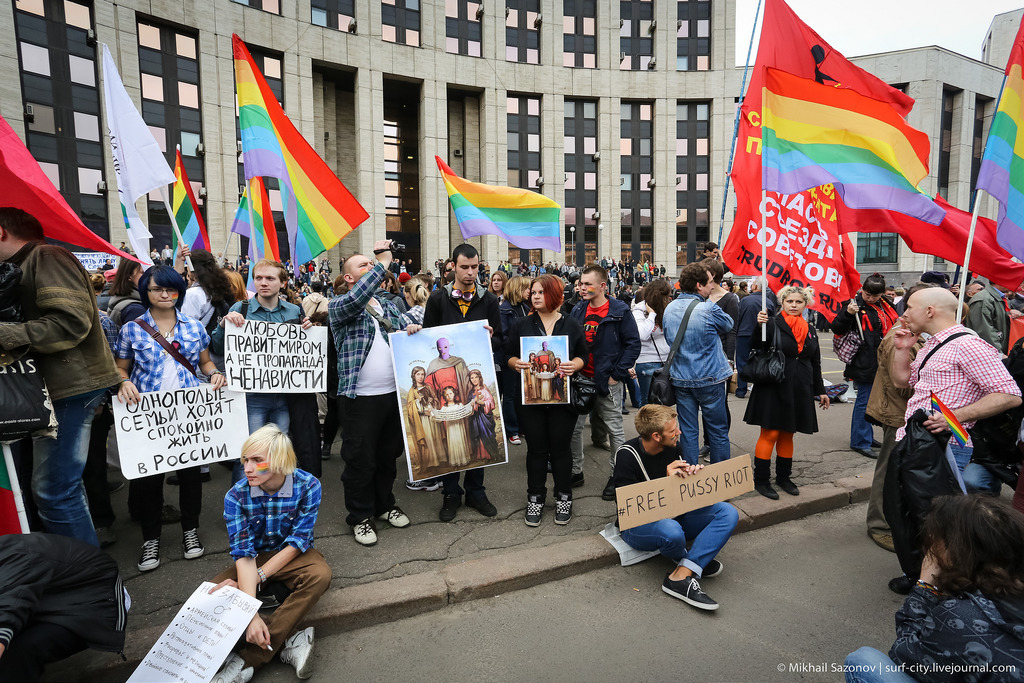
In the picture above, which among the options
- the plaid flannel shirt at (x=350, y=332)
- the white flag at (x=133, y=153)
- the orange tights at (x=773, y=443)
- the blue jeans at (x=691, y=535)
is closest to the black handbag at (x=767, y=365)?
the orange tights at (x=773, y=443)

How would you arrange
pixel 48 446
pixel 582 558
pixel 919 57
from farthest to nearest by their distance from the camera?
1. pixel 919 57
2. pixel 582 558
3. pixel 48 446

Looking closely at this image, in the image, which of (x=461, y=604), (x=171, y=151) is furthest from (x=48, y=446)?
(x=171, y=151)

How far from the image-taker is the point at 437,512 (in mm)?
4516

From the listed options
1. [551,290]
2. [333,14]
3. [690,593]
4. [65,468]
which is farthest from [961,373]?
[333,14]

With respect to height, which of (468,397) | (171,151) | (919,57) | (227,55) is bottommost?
(468,397)

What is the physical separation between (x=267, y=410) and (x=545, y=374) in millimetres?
2223

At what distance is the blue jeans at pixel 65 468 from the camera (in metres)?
2.95

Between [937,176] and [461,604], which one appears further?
[937,176]

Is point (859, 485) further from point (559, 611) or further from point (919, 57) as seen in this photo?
point (919, 57)

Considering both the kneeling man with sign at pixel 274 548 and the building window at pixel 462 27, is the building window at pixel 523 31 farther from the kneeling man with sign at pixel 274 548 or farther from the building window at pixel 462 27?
the kneeling man with sign at pixel 274 548

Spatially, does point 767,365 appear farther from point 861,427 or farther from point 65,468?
point 65,468

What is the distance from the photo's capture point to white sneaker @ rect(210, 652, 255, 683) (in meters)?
2.56

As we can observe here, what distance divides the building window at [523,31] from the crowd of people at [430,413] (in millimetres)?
35977

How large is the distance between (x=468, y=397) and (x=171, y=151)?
30.3 meters
